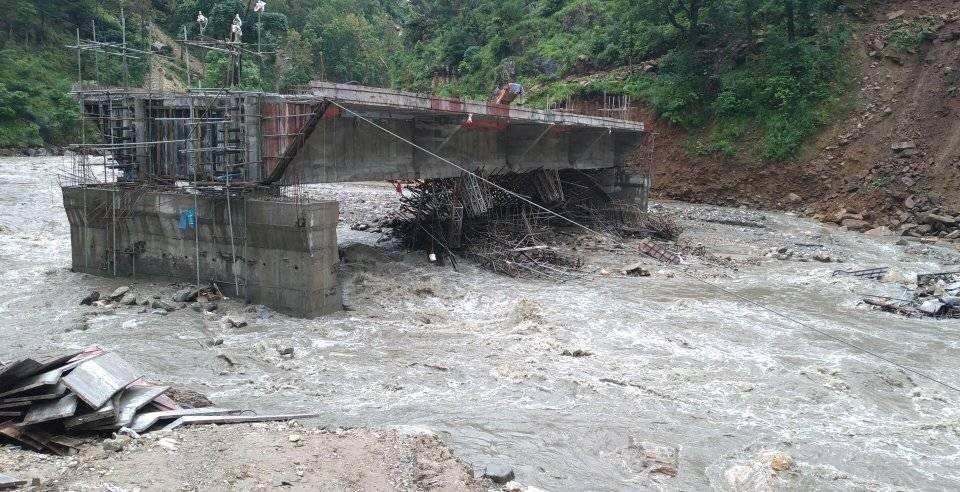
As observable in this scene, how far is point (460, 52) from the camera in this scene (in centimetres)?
5678

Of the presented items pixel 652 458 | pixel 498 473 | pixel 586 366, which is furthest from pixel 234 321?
pixel 652 458

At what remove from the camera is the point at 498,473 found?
8.33 meters

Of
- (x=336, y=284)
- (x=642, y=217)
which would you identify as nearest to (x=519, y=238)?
(x=642, y=217)

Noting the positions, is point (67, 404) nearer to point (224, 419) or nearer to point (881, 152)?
point (224, 419)

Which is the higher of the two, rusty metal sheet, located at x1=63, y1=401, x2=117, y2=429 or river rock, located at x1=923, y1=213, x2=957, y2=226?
river rock, located at x1=923, y1=213, x2=957, y2=226

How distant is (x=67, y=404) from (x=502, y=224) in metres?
17.0

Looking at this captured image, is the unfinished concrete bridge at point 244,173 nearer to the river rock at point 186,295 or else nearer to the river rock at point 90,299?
the river rock at point 186,295

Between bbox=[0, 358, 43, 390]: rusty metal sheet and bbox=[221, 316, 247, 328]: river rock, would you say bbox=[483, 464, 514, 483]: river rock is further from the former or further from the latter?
bbox=[221, 316, 247, 328]: river rock

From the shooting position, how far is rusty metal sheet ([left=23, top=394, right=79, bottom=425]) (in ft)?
25.5

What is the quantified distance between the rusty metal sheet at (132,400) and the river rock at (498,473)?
4.23 m

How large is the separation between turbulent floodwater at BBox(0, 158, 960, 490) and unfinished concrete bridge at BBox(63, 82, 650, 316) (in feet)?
2.95

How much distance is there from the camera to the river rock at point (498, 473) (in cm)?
825

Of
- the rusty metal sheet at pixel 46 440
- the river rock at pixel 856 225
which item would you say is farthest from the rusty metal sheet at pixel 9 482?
the river rock at pixel 856 225

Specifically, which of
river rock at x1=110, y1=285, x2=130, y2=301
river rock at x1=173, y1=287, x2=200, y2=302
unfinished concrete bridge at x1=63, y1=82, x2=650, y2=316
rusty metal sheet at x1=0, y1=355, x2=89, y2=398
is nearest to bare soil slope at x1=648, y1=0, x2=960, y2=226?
unfinished concrete bridge at x1=63, y1=82, x2=650, y2=316
